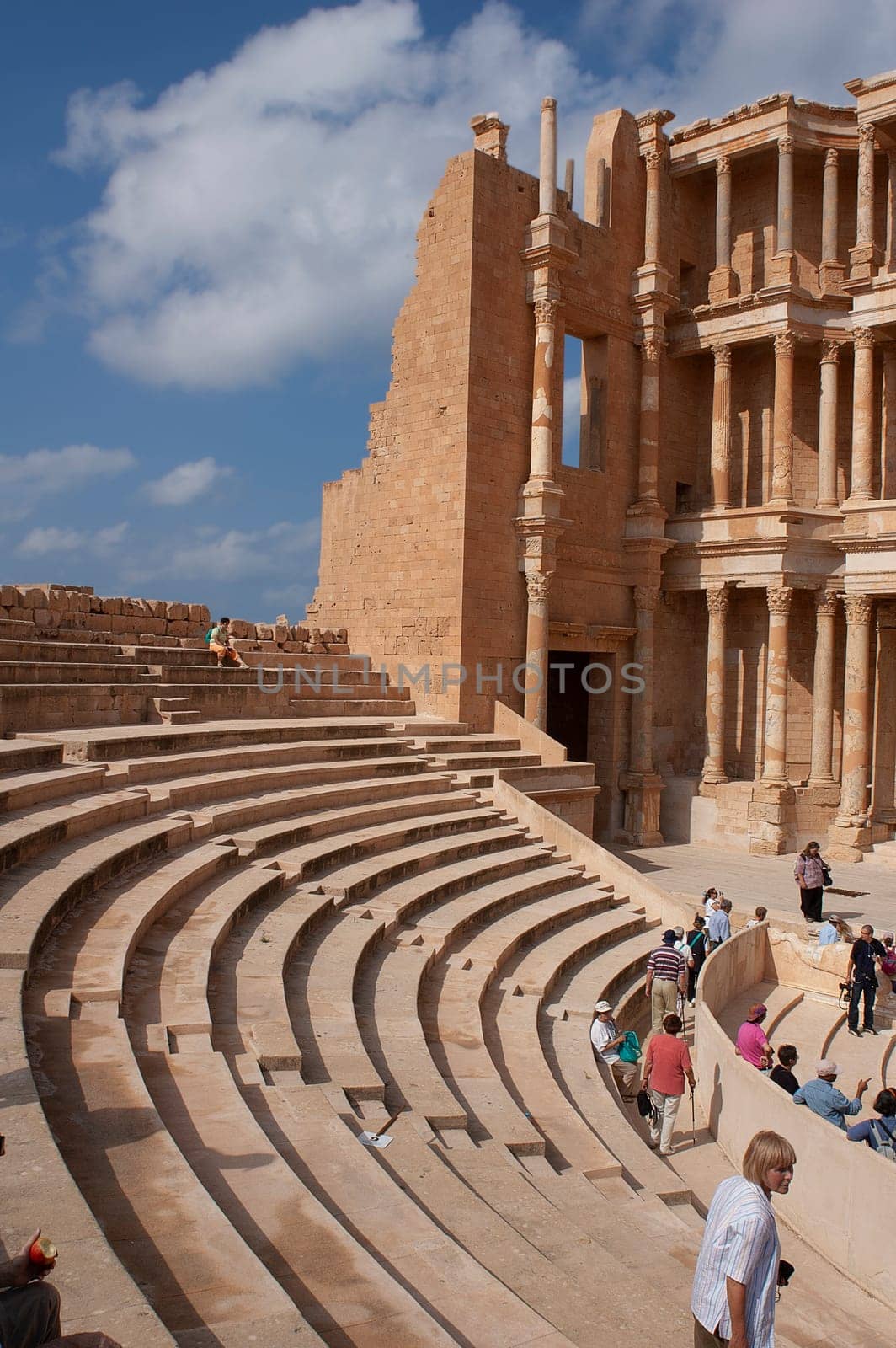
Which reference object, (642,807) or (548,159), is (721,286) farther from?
(642,807)

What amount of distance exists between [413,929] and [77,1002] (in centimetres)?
519

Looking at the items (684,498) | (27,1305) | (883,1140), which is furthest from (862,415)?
(27,1305)

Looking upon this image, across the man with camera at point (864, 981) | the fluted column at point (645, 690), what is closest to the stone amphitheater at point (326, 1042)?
the man with camera at point (864, 981)

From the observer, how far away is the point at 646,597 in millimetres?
23094

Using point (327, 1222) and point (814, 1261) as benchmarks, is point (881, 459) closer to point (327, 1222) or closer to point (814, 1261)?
point (814, 1261)

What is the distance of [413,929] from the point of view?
36.4ft

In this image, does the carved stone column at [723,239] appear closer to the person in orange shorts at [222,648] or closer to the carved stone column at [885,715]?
the carved stone column at [885,715]

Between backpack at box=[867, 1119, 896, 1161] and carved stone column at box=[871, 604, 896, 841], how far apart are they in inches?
610

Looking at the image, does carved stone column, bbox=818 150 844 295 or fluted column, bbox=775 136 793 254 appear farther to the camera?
carved stone column, bbox=818 150 844 295

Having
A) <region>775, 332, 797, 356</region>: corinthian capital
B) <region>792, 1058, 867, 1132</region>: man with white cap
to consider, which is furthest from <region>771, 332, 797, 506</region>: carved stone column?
<region>792, 1058, 867, 1132</region>: man with white cap

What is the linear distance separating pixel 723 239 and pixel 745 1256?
76.1 feet

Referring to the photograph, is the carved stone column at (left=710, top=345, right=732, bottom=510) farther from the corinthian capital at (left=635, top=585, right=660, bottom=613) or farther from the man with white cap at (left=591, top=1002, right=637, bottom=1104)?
the man with white cap at (left=591, top=1002, right=637, bottom=1104)

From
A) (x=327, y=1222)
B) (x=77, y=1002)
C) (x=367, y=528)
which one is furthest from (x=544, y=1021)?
(x=367, y=528)

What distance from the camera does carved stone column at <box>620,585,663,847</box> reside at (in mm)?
22797
